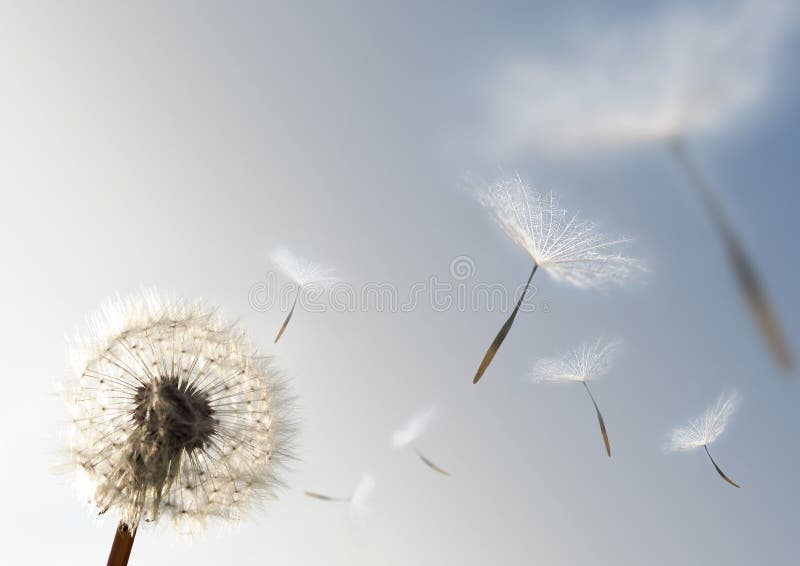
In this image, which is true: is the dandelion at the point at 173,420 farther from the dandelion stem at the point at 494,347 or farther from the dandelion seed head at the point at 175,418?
the dandelion stem at the point at 494,347

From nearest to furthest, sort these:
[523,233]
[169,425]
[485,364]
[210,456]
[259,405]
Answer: [485,364] → [523,233] → [169,425] → [210,456] → [259,405]

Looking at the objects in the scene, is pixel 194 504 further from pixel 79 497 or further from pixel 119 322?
pixel 119 322

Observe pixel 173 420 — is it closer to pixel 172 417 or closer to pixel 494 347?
pixel 172 417

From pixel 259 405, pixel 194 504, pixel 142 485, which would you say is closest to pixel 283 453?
pixel 259 405

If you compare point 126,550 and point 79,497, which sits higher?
point 79,497

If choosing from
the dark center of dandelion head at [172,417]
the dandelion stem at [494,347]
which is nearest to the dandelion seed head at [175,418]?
the dark center of dandelion head at [172,417]

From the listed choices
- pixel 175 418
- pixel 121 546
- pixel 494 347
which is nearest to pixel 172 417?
pixel 175 418

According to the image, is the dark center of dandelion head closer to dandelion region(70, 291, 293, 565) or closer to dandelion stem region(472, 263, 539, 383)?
dandelion region(70, 291, 293, 565)
